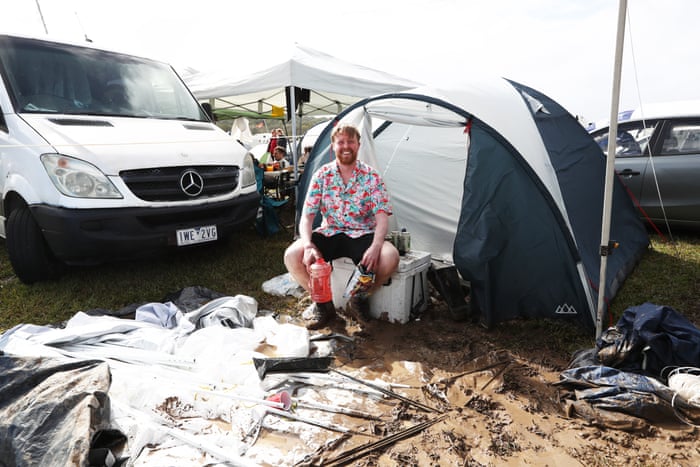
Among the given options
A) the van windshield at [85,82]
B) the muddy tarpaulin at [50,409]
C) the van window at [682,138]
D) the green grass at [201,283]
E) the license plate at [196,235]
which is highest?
the van windshield at [85,82]

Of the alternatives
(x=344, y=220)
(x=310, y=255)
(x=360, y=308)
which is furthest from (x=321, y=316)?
(x=344, y=220)

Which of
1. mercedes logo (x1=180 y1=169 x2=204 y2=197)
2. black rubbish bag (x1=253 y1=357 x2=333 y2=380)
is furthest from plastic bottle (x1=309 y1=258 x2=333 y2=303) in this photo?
mercedes logo (x1=180 y1=169 x2=204 y2=197)

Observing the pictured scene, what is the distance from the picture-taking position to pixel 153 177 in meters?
3.87

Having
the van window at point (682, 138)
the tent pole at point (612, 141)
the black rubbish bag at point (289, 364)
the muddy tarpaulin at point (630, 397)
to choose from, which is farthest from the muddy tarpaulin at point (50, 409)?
the van window at point (682, 138)

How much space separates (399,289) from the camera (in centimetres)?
354

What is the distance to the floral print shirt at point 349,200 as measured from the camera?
361cm

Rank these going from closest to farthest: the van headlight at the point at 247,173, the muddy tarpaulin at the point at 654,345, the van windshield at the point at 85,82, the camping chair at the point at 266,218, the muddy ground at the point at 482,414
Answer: the muddy ground at the point at 482,414 < the muddy tarpaulin at the point at 654,345 < the van windshield at the point at 85,82 < the van headlight at the point at 247,173 < the camping chair at the point at 266,218

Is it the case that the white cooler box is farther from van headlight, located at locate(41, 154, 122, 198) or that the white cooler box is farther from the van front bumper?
van headlight, located at locate(41, 154, 122, 198)

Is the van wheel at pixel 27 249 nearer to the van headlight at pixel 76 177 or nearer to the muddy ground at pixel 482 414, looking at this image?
the van headlight at pixel 76 177

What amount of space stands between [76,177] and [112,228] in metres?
0.48

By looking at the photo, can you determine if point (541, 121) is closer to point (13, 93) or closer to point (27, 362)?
point (27, 362)

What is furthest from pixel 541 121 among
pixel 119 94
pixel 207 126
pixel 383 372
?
pixel 119 94

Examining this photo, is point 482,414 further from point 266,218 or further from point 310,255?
point 266,218

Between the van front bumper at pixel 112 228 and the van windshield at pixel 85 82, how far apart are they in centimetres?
107
